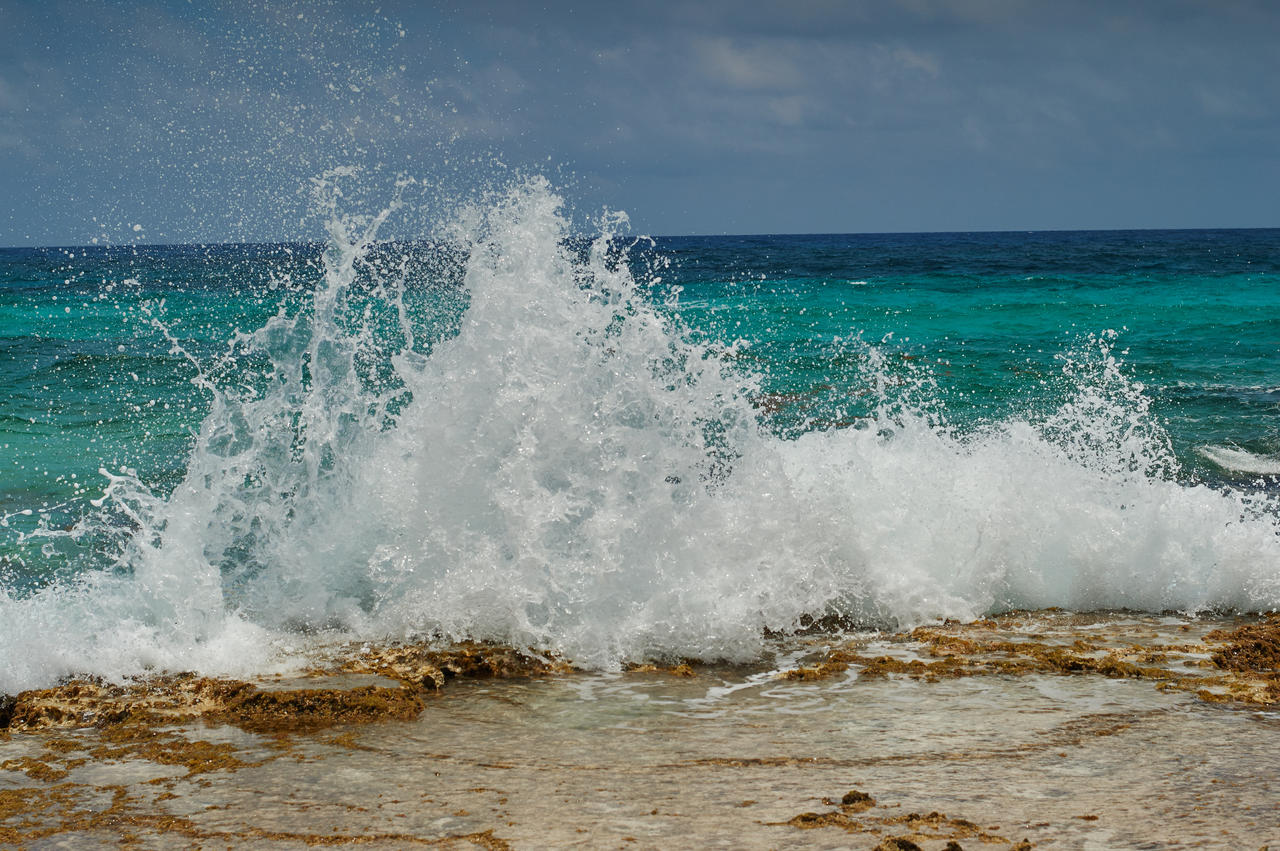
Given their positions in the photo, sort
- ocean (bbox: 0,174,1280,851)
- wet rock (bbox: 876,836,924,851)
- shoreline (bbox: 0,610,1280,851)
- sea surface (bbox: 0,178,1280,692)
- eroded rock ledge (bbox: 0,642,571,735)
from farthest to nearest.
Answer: sea surface (bbox: 0,178,1280,692) → eroded rock ledge (bbox: 0,642,571,735) → ocean (bbox: 0,174,1280,851) → shoreline (bbox: 0,610,1280,851) → wet rock (bbox: 876,836,924,851)

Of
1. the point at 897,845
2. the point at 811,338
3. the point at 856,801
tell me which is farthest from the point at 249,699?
the point at 811,338

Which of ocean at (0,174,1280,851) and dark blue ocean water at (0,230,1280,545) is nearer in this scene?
ocean at (0,174,1280,851)

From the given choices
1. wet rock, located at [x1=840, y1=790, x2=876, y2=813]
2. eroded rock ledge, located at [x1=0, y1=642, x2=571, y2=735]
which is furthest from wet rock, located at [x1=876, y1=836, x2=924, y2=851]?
eroded rock ledge, located at [x1=0, y1=642, x2=571, y2=735]

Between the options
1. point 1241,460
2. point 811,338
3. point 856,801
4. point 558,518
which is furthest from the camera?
point 811,338

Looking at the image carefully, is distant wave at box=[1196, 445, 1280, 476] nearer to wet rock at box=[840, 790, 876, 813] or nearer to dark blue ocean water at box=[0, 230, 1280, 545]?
dark blue ocean water at box=[0, 230, 1280, 545]

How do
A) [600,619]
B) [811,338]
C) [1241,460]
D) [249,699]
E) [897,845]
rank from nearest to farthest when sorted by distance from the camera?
[897,845]
[249,699]
[600,619]
[1241,460]
[811,338]

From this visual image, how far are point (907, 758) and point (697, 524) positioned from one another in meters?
1.94

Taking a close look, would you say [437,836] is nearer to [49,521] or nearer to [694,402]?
[694,402]

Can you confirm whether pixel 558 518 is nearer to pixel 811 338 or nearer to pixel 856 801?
pixel 856 801

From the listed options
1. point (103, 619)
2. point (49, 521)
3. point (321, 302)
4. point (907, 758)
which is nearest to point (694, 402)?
point (321, 302)

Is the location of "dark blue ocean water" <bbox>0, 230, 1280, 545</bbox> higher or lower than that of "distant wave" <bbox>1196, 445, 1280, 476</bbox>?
higher

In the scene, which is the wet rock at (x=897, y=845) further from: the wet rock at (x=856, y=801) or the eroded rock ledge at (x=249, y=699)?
the eroded rock ledge at (x=249, y=699)

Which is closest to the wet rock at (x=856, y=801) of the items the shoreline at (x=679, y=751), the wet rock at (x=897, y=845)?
the shoreline at (x=679, y=751)

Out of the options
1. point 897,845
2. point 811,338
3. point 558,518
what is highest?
point 811,338
